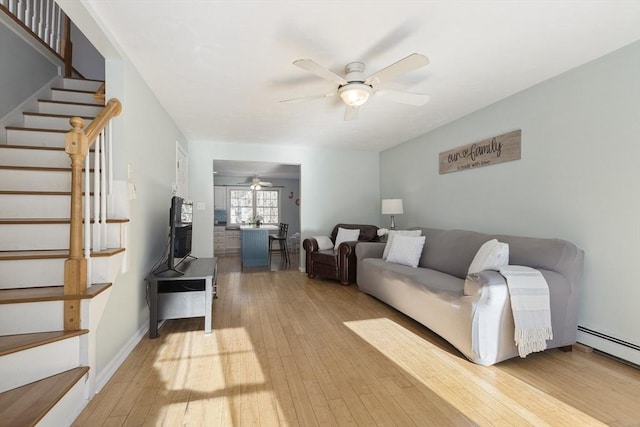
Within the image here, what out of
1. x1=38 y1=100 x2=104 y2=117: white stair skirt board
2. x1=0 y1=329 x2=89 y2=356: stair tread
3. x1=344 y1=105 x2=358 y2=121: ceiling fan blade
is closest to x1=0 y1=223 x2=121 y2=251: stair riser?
x1=0 y1=329 x2=89 y2=356: stair tread

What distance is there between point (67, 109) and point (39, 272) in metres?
2.07

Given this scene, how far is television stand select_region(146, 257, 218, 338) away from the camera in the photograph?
266cm

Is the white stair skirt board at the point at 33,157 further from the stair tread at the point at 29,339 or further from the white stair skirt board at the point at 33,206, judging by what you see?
the stair tread at the point at 29,339

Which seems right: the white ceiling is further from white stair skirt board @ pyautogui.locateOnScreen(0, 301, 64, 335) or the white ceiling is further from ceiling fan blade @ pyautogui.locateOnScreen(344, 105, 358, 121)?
white stair skirt board @ pyautogui.locateOnScreen(0, 301, 64, 335)

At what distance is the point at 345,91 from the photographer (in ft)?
8.01

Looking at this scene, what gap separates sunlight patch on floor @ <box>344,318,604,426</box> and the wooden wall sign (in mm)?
2167

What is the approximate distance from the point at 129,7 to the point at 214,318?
107 inches

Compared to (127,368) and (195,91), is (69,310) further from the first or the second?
(195,91)

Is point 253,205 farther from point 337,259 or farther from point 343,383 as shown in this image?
point 343,383

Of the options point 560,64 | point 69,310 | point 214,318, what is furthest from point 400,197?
point 69,310

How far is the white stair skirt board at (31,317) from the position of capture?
1592 mm

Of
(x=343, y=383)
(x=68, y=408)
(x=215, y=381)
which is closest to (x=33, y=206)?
(x=68, y=408)

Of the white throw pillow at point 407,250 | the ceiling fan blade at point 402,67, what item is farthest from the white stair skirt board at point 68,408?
the white throw pillow at point 407,250

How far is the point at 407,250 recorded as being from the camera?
3.74 meters
